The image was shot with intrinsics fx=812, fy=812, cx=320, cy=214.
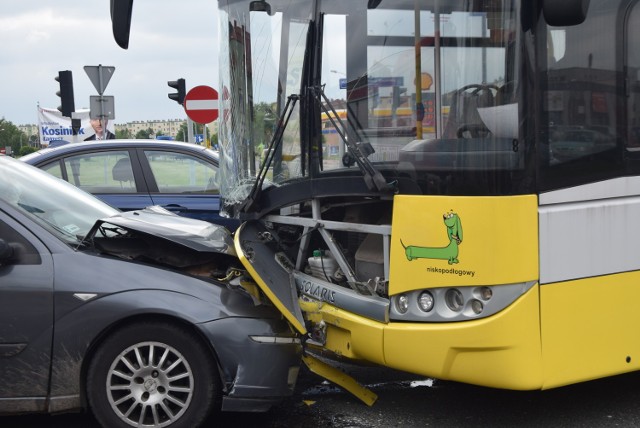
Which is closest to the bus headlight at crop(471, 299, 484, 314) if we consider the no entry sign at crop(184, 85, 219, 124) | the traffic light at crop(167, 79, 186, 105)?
the no entry sign at crop(184, 85, 219, 124)

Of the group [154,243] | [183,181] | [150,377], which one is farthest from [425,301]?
[183,181]

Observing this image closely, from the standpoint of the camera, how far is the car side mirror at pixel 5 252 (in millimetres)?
4312

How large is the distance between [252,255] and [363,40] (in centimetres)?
138

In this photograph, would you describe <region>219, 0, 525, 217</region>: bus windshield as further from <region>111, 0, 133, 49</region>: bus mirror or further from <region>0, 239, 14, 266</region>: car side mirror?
<region>0, 239, 14, 266</region>: car side mirror

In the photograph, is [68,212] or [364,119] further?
[68,212]

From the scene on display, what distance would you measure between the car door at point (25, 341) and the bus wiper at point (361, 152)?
5.78 ft

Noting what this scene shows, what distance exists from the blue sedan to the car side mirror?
3.89m

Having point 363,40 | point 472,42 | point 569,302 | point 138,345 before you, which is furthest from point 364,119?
point 138,345

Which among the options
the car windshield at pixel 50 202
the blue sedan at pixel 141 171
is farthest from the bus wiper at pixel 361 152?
the blue sedan at pixel 141 171

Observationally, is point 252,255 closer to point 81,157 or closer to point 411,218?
point 411,218

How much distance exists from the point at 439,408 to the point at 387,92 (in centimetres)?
203

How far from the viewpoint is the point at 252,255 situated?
4.75 meters

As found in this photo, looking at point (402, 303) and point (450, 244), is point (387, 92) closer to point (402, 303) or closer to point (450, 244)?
point (450, 244)

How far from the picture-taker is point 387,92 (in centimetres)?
438
